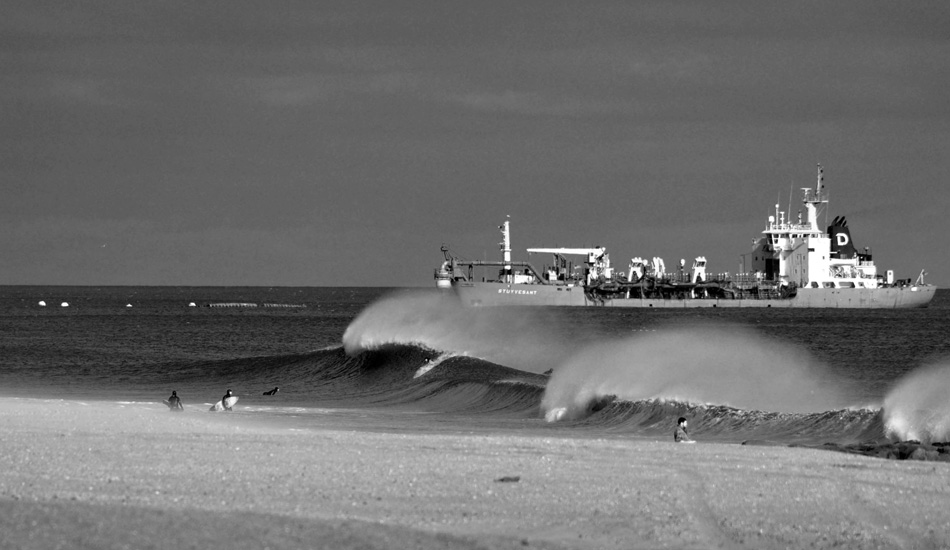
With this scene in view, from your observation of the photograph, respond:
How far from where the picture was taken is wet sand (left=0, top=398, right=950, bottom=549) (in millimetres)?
9969

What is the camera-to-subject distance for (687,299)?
13262cm

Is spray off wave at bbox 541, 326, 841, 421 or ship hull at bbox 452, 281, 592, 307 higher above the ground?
spray off wave at bbox 541, 326, 841, 421

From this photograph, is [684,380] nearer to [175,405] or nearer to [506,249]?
[175,405]

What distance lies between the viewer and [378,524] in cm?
1059

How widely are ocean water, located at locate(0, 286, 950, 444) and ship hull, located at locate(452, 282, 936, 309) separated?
4737cm

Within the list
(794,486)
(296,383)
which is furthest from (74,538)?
(296,383)

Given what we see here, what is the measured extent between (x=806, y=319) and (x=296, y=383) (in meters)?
68.1

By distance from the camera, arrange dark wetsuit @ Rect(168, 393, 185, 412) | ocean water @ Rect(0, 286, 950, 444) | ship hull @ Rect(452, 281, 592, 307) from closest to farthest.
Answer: ocean water @ Rect(0, 286, 950, 444) → dark wetsuit @ Rect(168, 393, 185, 412) → ship hull @ Rect(452, 281, 592, 307)

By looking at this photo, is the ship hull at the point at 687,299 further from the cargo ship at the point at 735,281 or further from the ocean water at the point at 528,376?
the ocean water at the point at 528,376

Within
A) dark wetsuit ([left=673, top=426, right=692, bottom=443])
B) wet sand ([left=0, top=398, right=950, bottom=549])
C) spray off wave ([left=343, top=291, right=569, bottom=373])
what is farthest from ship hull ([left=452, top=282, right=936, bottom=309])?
wet sand ([left=0, top=398, right=950, bottom=549])

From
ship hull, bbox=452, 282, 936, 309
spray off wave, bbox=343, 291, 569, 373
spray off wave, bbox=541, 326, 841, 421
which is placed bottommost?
ship hull, bbox=452, 282, 936, 309

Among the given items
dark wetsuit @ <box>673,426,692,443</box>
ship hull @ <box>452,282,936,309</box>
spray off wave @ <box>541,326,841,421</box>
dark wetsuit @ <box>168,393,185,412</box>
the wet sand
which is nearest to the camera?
the wet sand

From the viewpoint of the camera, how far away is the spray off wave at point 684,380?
93.7 ft

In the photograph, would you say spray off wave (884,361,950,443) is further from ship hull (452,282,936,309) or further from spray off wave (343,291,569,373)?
ship hull (452,282,936,309)
